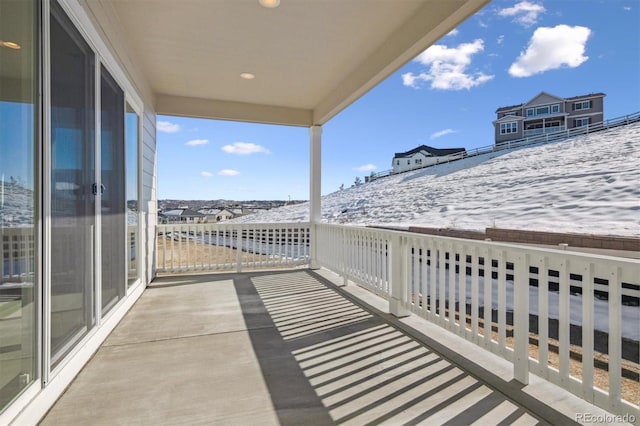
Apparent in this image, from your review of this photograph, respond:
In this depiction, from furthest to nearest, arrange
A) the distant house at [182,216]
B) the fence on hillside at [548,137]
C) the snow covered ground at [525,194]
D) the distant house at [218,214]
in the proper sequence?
the fence on hillside at [548,137] < the snow covered ground at [525,194] < the distant house at [218,214] < the distant house at [182,216]

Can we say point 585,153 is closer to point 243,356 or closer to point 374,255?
point 374,255

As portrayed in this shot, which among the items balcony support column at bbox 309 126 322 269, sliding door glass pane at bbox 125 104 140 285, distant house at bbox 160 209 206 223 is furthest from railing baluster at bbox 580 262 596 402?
distant house at bbox 160 209 206 223

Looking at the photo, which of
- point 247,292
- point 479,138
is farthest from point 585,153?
point 247,292

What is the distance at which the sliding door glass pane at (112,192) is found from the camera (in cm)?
257

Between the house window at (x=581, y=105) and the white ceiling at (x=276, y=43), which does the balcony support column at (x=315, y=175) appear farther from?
the house window at (x=581, y=105)

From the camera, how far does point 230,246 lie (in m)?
5.30

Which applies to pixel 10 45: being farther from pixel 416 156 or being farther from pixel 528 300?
pixel 416 156

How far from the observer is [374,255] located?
3529mm

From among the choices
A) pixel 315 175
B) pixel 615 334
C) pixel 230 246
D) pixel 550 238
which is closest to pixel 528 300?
pixel 615 334

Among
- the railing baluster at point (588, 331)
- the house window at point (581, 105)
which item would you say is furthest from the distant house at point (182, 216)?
the house window at point (581, 105)

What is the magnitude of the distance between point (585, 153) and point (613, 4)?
22.0ft

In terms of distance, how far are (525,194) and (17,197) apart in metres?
10.1

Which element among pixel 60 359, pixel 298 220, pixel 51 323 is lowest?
pixel 60 359

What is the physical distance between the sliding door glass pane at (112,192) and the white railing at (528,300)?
8.15 ft
